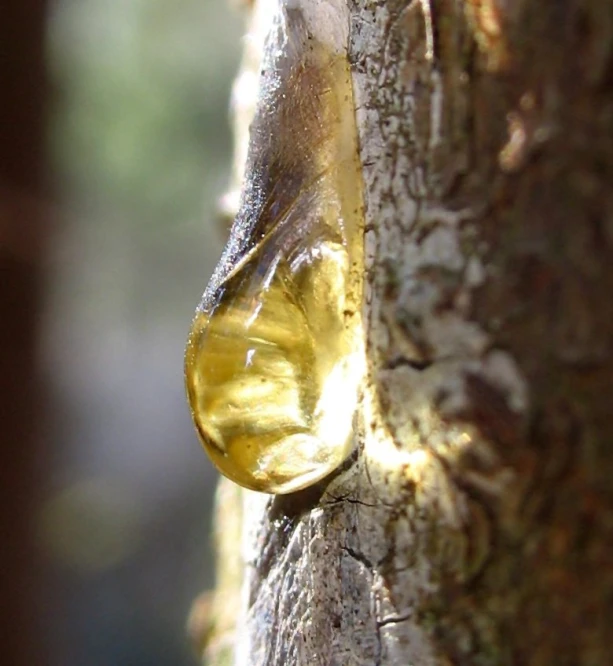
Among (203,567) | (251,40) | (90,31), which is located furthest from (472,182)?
(90,31)

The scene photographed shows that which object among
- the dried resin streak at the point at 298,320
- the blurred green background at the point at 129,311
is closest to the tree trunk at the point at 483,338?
the dried resin streak at the point at 298,320

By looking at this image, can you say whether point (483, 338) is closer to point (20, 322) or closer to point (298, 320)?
point (298, 320)

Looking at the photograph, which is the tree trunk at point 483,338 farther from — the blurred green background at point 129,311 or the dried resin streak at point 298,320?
the blurred green background at point 129,311

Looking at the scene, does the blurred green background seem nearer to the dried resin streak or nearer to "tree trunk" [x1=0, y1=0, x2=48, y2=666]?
"tree trunk" [x1=0, y1=0, x2=48, y2=666]

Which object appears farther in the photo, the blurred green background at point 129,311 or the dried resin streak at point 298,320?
the blurred green background at point 129,311

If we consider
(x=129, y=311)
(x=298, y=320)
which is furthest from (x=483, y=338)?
(x=129, y=311)

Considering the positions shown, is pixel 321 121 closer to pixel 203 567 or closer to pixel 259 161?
pixel 259 161
